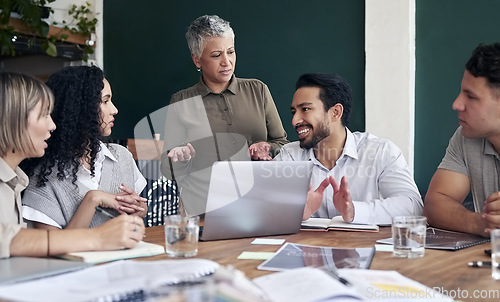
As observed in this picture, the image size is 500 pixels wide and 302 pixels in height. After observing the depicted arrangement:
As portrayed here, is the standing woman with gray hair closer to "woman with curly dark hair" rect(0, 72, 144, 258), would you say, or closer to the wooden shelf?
"woman with curly dark hair" rect(0, 72, 144, 258)

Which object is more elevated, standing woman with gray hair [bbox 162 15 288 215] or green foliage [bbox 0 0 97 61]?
green foliage [bbox 0 0 97 61]

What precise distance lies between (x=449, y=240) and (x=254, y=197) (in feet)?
1.93

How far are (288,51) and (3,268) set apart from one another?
3383 mm

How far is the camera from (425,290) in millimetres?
1035

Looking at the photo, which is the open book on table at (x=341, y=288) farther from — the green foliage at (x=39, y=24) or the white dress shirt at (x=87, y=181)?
the green foliage at (x=39, y=24)

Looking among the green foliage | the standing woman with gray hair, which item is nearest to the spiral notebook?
the standing woman with gray hair

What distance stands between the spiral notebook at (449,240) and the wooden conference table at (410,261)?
0.10ft

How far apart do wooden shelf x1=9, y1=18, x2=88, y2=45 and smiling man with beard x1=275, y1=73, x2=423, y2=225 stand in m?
3.31

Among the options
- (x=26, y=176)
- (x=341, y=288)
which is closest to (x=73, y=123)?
(x=26, y=176)

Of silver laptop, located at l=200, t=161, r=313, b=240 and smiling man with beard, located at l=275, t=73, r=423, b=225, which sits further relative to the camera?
smiling man with beard, located at l=275, t=73, r=423, b=225

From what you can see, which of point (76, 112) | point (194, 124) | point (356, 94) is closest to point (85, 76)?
point (76, 112)

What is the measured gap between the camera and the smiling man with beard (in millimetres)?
1978

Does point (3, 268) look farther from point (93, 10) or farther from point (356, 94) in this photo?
point (93, 10)

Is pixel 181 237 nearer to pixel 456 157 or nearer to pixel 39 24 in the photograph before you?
pixel 456 157
